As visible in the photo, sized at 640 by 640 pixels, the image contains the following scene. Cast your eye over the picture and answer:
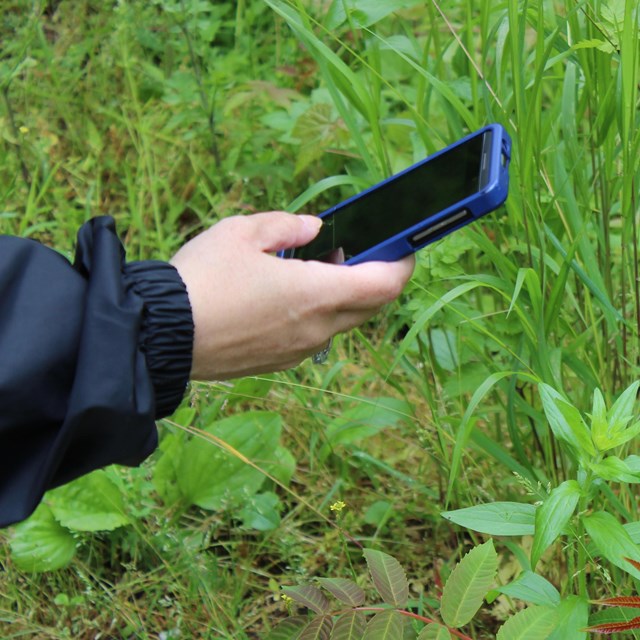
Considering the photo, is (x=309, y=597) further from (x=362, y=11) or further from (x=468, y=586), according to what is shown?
(x=362, y=11)

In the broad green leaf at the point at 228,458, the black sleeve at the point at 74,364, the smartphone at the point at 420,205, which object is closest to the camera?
the black sleeve at the point at 74,364

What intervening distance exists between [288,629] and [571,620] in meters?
0.30

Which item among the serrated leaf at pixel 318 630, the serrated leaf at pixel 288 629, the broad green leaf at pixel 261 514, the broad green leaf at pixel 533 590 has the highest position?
the broad green leaf at pixel 533 590

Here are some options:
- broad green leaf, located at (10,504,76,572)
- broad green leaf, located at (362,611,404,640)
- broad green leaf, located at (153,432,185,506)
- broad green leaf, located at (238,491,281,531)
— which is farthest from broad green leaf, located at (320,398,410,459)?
broad green leaf, located at (362,611,404,640)

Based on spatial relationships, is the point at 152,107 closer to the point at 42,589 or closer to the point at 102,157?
the point at 102,157

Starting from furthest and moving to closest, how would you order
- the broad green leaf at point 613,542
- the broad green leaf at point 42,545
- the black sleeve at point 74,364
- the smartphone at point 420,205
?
the broad green leaf at point 42,545 < the smartphone at point 420,205 < the black sleeve at point 74,364 < the broad green leaf at point 613,542

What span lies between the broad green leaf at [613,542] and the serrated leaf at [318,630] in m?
0.28

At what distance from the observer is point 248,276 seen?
3.56ft

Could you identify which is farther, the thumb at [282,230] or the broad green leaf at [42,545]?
the broad green leaf at [42,545]

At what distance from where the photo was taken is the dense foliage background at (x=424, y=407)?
111cm

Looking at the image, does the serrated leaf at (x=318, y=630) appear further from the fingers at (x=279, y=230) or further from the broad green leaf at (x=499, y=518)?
the fingers at (x=279, y=230)

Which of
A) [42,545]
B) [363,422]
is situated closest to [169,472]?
[42,545]

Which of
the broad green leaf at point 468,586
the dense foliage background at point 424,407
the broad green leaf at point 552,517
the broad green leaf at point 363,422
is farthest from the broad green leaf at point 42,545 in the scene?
the broad green leaf at point 552,517

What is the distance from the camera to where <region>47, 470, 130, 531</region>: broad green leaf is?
1.48m
